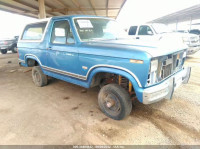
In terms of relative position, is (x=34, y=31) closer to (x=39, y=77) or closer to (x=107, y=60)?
(x=39, y=77)

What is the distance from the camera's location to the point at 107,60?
94.8 inches

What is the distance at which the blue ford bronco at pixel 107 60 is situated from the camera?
2154mm

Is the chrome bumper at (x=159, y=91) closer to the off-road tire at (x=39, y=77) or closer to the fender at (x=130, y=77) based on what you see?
the fender at (x=130, y=77)

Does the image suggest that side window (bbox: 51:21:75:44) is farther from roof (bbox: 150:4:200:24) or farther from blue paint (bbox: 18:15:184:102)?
roof (bbox: 150:4:200:24)

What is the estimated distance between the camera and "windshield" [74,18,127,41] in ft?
9.87

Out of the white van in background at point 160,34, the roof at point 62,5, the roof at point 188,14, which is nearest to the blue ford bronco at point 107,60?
the white van in background at point 160,34

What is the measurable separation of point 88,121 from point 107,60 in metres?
1.28

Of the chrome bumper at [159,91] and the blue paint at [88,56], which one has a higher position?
the blue paint at [88,56]

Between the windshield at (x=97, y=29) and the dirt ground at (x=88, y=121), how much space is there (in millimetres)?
1626

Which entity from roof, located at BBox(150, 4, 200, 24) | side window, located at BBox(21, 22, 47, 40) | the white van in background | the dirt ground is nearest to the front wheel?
the dirt ground

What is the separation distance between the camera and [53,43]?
346cm

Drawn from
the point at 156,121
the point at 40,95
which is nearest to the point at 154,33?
the point at 156,121

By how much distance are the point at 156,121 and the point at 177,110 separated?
0.67 meters

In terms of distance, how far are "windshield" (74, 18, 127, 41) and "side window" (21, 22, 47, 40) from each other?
4.67ft
